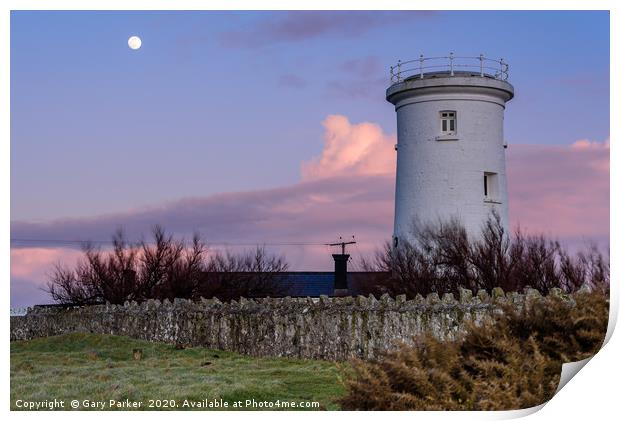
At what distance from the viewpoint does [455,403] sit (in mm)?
9062

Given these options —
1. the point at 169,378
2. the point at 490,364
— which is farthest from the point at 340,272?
the point at 490,364

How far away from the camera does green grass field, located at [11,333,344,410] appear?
11836 mm

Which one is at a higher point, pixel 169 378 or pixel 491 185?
pixel 491 185

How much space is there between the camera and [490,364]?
9.18 meters

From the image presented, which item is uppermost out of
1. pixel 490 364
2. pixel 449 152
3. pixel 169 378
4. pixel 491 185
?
pixel 449 152

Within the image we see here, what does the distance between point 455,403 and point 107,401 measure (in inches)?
172

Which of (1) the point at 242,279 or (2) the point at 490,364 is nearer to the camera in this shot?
(2) the point at 490,364

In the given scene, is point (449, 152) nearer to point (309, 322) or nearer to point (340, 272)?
point (309, 322)

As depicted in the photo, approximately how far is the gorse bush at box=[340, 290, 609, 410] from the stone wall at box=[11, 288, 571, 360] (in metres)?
3.63

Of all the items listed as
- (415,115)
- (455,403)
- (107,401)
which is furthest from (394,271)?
(455,403)

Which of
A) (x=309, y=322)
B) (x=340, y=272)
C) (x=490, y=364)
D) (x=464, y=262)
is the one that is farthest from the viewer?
(x=340, y=272)

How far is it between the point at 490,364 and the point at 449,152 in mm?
18839

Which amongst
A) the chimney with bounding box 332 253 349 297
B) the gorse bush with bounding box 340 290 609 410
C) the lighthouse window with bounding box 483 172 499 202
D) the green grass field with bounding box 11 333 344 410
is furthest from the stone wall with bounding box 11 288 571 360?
the chimney with bounding box 332 253 349 297

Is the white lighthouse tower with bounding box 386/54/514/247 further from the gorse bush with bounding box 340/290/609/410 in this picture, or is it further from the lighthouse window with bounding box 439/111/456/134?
the gorse bush with bounding box 340/290/609/410
